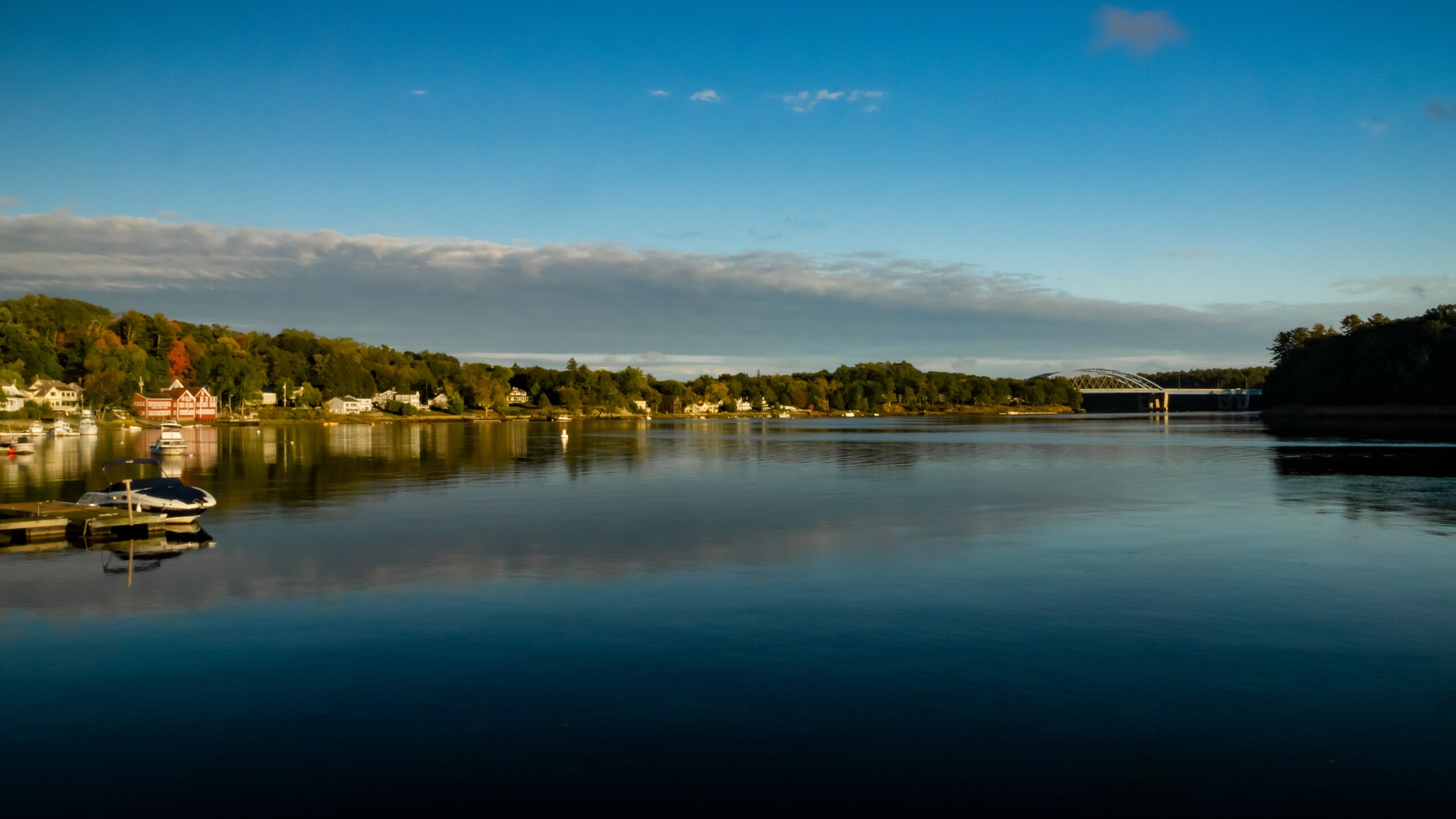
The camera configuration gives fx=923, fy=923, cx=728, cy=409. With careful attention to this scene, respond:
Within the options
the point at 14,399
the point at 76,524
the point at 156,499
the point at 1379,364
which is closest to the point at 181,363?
the point at 14,399

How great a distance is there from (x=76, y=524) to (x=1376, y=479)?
5485 centimetres

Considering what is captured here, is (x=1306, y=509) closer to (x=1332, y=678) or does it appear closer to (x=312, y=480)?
(x=1332, y=678)

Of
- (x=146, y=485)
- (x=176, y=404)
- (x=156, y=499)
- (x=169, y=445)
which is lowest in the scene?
(x=169, y=445)

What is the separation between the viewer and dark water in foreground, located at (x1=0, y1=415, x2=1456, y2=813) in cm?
1050

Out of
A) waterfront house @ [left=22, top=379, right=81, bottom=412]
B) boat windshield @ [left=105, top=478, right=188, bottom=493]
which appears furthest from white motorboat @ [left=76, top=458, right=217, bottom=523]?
waterfront house @ [left=22, top=379, right=81, bottom=412]

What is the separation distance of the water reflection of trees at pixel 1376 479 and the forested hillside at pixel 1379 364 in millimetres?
69516

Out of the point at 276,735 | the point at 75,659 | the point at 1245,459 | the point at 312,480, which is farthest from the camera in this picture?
the point at 1245,459

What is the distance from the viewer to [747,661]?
48.8 ft

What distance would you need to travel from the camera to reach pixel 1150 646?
15.5 metres

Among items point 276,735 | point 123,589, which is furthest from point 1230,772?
point 123,589

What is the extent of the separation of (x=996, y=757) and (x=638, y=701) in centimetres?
487

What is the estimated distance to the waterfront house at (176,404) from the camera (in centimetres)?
15738

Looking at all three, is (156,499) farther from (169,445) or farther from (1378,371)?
(1378,371)

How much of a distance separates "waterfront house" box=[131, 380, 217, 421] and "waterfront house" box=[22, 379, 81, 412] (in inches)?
333
